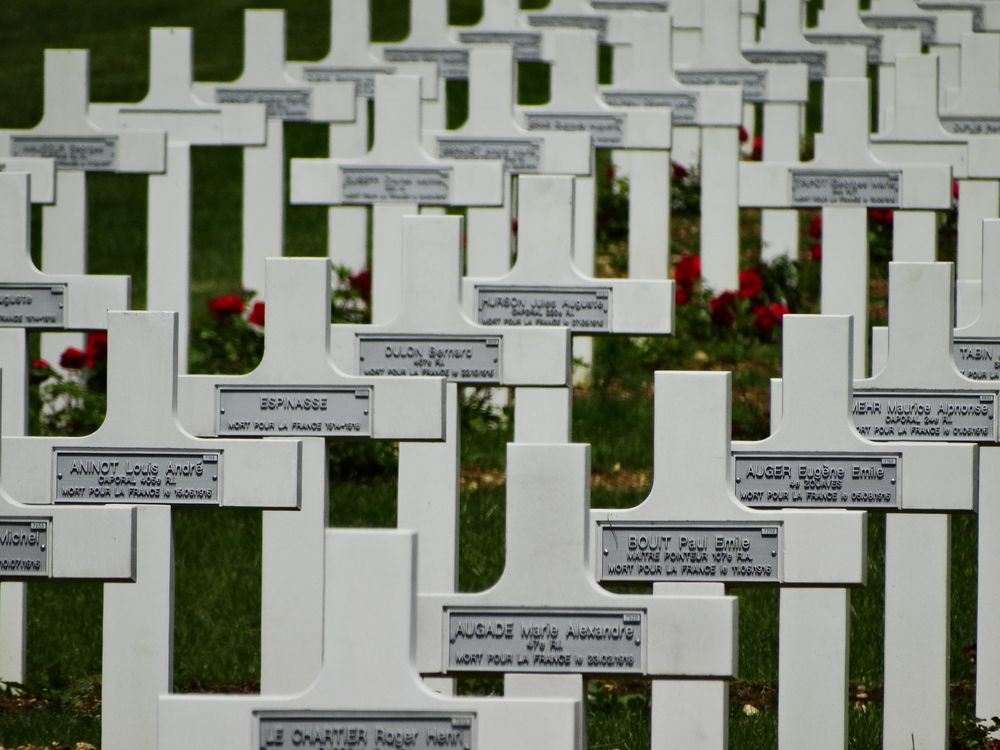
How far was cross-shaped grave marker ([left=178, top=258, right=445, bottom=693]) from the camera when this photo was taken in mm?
4266

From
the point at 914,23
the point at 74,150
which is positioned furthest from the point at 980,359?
the point at 914,23

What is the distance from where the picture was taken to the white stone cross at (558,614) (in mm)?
3271

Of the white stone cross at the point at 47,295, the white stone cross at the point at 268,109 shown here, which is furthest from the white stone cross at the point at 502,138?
the white stone cross at the point at 47,295

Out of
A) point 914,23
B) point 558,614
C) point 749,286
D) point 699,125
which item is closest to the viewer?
point 558,614

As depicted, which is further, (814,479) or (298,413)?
(298,413)

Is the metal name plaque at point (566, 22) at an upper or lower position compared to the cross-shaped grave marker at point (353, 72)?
upper

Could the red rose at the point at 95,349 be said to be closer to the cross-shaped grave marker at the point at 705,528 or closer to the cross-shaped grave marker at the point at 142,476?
the cross-shaped grave marker at the point at 142,476

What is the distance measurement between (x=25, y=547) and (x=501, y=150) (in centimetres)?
437

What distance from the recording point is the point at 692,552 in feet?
12.1

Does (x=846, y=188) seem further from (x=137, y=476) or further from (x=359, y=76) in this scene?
(x=359, y=76)

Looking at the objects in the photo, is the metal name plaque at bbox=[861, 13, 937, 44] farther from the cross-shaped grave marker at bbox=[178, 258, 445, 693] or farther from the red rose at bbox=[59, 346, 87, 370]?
the cross-shaped grave marker at bbox=[178, 258, 445, 693]

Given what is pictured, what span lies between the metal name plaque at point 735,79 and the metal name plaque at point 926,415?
5115mm

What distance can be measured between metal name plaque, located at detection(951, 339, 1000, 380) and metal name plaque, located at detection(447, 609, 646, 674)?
1.76m

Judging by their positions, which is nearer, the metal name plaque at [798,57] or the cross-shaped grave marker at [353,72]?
the cross-shaped grave marker at [353,72]
